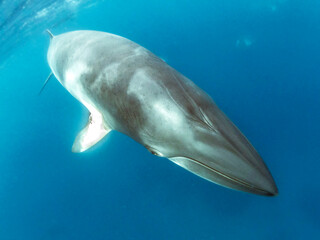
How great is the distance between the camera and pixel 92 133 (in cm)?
776

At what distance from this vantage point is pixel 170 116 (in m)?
4.55

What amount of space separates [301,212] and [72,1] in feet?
67.9

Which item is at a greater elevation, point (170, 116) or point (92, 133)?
point (170, 116)

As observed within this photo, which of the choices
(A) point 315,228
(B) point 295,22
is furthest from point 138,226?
(B) point 295,22

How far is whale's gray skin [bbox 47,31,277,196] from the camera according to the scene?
4215mm

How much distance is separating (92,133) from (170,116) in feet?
12.8

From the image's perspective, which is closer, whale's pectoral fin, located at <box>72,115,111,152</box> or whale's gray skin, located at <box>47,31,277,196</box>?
whale's gray skin, located at <box>47,31,277,196</box>

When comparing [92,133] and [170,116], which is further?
[92,133]

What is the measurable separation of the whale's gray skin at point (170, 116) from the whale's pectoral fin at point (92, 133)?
1.10m

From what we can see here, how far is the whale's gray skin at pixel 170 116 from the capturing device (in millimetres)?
4215

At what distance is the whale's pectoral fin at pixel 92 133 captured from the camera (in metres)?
7.21

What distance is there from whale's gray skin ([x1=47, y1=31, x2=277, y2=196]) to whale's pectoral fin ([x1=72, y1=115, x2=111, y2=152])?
3.60ft

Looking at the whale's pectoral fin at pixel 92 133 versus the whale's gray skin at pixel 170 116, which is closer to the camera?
the whale's gray skin at pixel 170 116

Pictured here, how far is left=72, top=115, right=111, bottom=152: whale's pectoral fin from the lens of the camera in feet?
23.7
